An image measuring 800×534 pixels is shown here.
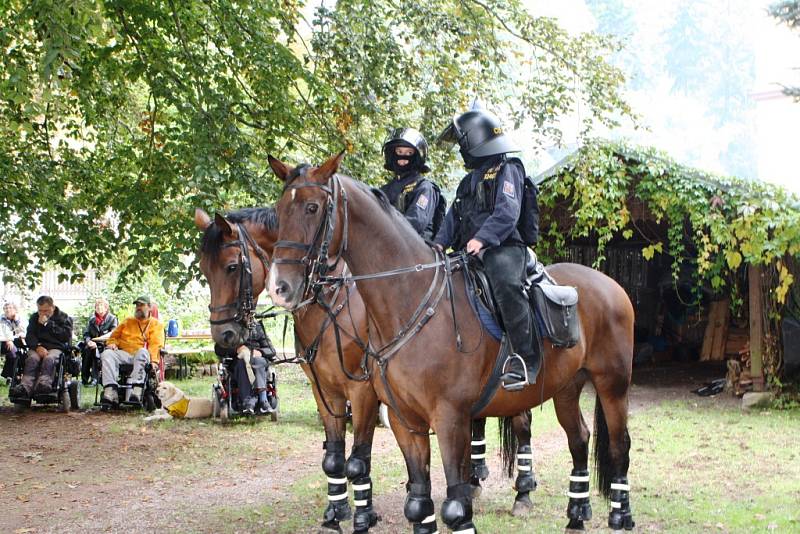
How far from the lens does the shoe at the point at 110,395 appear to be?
12617 millimetres

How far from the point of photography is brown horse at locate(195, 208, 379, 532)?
225 inches

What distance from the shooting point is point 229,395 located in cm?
1177

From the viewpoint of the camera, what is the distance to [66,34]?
6.73 meters

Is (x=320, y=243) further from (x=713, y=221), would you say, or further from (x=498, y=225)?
(x=713, y=221)

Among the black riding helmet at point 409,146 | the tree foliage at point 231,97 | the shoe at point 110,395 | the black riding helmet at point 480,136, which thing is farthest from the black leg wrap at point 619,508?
the shoe at point 110,395

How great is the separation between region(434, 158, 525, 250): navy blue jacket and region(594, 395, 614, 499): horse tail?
1.88 meters

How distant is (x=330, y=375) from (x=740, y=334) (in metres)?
13.0

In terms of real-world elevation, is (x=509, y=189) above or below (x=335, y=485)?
above

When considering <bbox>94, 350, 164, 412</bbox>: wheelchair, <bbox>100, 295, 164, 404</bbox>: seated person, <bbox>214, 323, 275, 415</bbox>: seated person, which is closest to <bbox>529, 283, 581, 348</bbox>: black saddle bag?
<bbox>214, 323, 275, 415</bbox>: seated person

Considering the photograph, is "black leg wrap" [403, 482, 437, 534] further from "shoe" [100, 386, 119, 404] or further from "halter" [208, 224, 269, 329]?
"shoe" [100, 386, 119, 404]

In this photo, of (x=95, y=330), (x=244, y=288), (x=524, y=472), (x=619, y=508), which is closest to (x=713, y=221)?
(x=524, y=472)

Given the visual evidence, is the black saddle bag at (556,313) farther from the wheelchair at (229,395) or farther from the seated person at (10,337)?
the seated person at (10,337)

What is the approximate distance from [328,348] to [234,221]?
1.32 metres

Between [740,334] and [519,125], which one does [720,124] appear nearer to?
[740,334]
